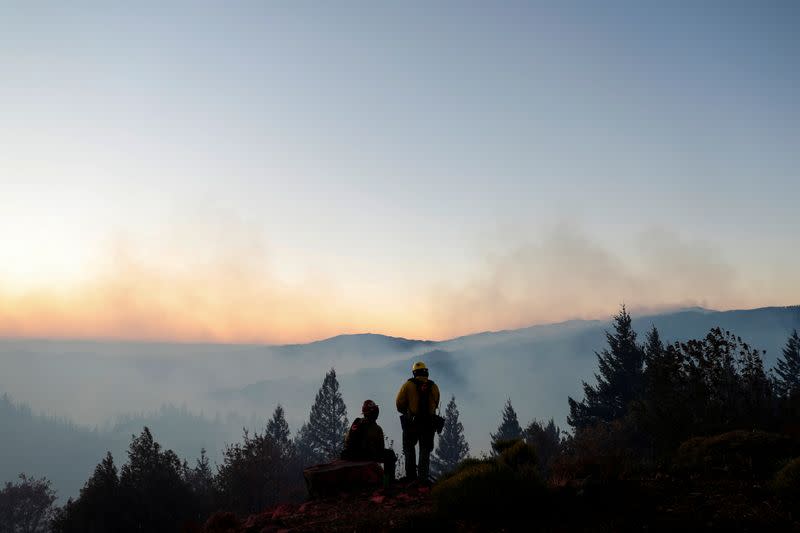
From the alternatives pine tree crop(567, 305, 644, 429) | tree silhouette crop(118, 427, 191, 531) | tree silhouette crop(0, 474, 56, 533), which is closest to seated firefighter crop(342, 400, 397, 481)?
tree silhouette crop(118, 427, 191, 531)

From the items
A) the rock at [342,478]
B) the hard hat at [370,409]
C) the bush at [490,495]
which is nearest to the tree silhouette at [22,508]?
the hard hat at [370,409]

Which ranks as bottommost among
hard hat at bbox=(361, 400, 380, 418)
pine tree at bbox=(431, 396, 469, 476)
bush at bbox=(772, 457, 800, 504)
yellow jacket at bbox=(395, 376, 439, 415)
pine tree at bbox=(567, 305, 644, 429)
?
pine tree at bbox=(431, 396, 469, 476)

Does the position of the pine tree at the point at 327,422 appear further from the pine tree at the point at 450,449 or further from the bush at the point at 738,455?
the bush at the point at 738,455

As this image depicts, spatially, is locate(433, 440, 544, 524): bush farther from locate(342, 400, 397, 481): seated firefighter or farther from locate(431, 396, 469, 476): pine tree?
locate(431, 396, 469, 476): pine tree

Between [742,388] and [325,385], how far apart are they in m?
65.0

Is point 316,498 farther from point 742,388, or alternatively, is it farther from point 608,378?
point 608,378

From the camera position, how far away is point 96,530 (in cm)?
3142

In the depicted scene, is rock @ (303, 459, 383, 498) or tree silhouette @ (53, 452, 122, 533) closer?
rock @ (303, 459, 383, 498)

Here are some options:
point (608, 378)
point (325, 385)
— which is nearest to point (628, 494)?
point (608, 378)

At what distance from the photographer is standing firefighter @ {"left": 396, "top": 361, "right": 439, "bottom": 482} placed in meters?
10.1

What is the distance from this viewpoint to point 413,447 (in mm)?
10312

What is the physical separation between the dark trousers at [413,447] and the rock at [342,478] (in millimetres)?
758

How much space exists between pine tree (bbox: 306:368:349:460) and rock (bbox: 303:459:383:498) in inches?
2453

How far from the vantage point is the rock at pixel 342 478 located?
30.6ft
